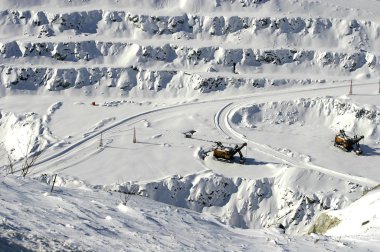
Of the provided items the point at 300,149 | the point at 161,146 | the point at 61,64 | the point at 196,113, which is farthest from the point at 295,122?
the point at 61,64

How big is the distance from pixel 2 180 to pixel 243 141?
20.9 m

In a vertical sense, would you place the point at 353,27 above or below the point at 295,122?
above

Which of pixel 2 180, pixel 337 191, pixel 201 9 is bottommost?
pixel 337 191

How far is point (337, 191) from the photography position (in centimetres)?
2972

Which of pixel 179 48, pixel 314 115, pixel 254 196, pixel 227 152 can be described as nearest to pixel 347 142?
pixel 314 115

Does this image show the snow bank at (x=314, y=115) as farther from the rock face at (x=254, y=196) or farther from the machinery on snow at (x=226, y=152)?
the rock face at (x=254, y=196)

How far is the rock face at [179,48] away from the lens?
4119 centimetres

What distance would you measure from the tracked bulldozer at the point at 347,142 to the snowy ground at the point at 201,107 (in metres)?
0.61

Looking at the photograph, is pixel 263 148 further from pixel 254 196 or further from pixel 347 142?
pixel 347 142

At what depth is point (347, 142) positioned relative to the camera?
3312 centimetres

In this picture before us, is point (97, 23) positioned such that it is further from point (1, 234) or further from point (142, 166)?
point (1, 234)

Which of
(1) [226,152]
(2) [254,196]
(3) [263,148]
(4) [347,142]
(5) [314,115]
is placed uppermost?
(5) [314,115]

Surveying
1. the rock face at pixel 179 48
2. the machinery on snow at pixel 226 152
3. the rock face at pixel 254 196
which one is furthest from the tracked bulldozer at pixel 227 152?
the rock face at pixel 179 48

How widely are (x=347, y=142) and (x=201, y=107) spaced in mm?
10354
